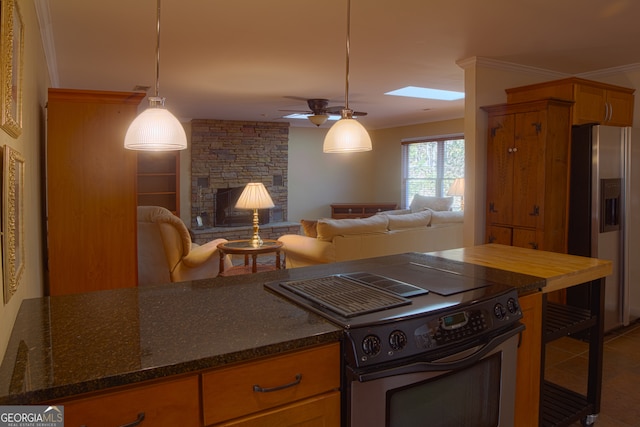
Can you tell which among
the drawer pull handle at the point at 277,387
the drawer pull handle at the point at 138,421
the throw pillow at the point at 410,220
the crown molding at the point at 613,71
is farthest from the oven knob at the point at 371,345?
the crown molding at the point at 613,71

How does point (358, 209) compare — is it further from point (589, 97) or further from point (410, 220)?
point (589, 97)

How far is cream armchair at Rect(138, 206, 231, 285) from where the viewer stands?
4.21 metres

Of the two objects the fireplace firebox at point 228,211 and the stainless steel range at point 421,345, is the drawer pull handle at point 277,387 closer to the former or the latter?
the stainless steel range at point 421,345

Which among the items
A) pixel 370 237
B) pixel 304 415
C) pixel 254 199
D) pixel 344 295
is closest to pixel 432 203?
pixel 370 237

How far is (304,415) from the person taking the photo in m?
1.32

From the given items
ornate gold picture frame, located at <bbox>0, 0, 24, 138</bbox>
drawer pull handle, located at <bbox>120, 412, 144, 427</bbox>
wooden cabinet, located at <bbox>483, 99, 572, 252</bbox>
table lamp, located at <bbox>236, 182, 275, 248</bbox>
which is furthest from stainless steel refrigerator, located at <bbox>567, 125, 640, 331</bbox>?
ornate gold picture frame, located at <bbox>0, 0, 24, 138</bbox>

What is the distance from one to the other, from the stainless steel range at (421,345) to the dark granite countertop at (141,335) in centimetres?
11

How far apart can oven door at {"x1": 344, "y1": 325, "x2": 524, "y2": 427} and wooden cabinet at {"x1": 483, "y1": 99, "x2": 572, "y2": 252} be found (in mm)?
2077

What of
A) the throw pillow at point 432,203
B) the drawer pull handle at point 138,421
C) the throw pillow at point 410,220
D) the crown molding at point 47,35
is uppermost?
Result: the crown molding at point 47,35

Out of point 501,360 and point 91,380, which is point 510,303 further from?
point 91,380

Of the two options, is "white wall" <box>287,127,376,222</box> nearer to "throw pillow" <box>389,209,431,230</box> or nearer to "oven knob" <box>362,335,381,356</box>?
"throw pillow" <box>389,209,431,230</box>

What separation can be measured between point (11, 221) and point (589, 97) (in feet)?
13.4

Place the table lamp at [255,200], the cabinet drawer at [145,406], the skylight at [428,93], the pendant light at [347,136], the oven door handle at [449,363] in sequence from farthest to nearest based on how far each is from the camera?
the skylight at [428,93], the table lamp at [255,200], the pendant light at [347,136], the oven door handle at [449,363], the cabinet drawer at [145,406]

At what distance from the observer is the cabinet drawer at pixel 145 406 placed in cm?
103
